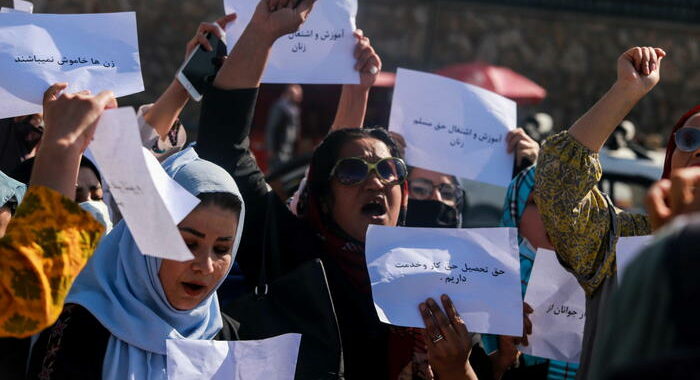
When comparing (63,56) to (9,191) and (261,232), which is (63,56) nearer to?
(9,191)

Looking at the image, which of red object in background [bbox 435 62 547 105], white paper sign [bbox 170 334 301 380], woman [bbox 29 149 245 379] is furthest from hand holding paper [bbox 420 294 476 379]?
red object in background [bbox 435 62 547 105]

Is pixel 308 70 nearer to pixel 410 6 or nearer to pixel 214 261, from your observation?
pixel 214 261

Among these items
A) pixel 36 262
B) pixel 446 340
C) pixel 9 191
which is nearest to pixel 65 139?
pixel 36 262

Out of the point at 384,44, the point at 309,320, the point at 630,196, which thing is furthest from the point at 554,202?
the point at 384,44

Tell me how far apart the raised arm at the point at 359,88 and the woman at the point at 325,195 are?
1.10 ft

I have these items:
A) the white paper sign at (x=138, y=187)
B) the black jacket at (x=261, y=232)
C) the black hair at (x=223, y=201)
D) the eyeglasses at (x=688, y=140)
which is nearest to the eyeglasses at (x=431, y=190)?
the black jacket at (x=261, y=232)

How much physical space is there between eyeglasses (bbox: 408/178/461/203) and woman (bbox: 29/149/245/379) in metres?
1.63

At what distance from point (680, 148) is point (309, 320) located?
108 cm

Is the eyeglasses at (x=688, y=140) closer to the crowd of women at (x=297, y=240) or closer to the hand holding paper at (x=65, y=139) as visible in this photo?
the crowd of women at (x=297, y=240)

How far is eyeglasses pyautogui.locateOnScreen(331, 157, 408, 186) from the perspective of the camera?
3.56 metres

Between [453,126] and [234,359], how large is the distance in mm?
1688

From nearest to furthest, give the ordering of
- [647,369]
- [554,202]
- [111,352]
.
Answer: [647,369] → [111,352] → [554,202]

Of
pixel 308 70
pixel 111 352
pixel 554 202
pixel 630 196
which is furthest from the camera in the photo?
pixel 630 196

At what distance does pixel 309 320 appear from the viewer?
9.77 ft
